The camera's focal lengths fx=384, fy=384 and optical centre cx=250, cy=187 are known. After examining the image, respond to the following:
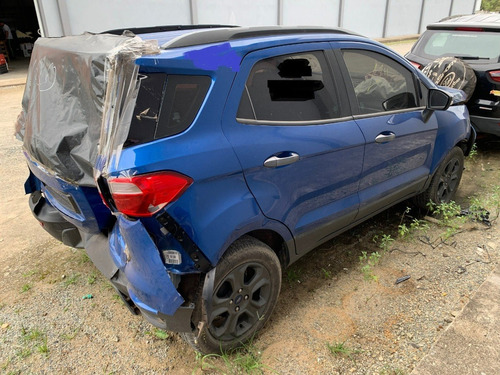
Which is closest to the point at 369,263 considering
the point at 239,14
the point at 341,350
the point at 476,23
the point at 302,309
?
the point at 302,309

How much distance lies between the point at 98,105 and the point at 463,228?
3425 millimetres

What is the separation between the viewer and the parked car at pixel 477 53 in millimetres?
5016

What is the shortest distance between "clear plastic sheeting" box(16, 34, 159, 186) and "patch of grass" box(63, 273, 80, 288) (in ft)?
3.58

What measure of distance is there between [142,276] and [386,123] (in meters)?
2.17

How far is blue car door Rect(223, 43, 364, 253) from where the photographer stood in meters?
2.18

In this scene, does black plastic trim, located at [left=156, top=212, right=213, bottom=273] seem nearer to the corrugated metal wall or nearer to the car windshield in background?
the car windshield in background

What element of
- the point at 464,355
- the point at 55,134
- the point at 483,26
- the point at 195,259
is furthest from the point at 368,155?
the point at 483,26

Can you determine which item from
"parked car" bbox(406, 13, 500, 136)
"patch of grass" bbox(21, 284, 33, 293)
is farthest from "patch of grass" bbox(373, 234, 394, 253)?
"patch of grass" bbox(21, 284, 33, 293)

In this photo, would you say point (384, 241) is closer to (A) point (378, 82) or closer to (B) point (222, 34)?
(A) point (378, 82)

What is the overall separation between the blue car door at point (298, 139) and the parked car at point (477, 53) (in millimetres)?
3286

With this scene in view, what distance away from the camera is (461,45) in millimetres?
5496

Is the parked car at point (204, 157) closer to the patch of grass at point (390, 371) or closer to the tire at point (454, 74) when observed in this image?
the patch of grass at point (390, 371)

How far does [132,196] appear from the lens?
6.01 ft

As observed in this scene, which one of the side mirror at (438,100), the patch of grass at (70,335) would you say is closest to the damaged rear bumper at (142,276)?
the patch of grass at (70,335)
